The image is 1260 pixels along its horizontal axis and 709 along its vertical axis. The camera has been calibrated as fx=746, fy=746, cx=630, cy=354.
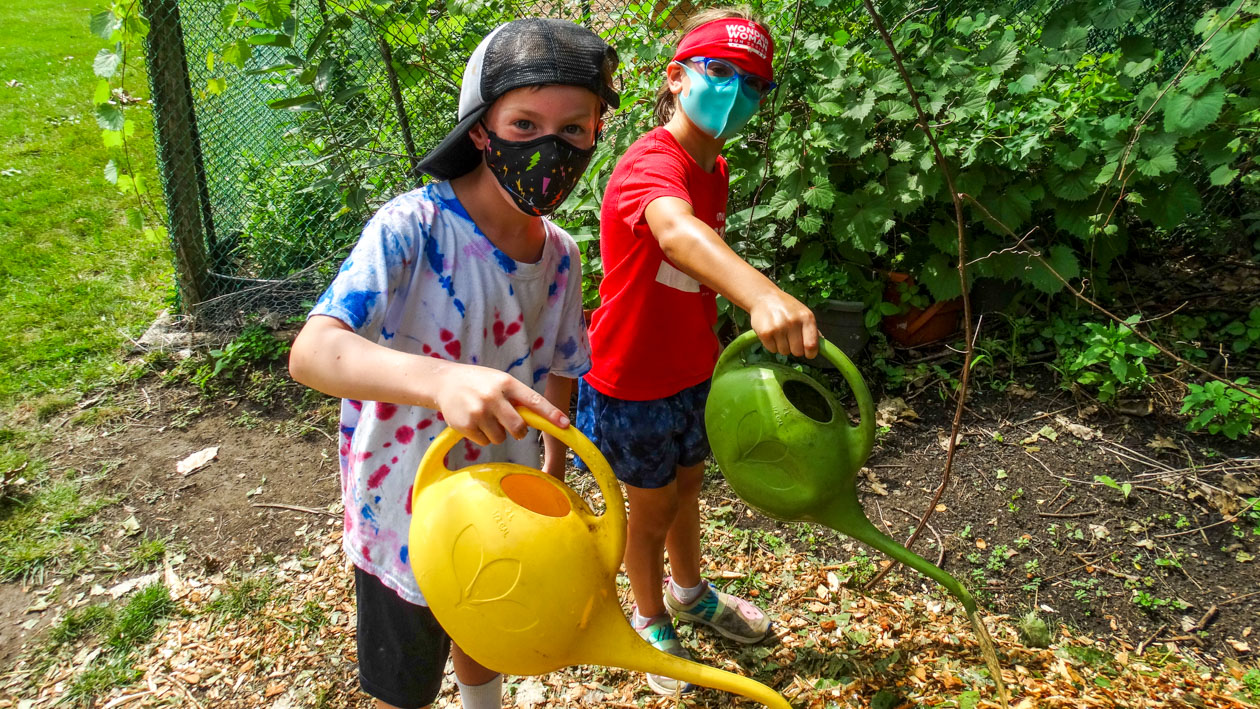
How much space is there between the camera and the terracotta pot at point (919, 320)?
127 inches

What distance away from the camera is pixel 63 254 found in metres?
4.42

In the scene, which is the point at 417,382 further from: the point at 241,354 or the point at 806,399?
the point at 241,354

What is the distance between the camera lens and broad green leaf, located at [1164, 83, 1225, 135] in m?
2.59

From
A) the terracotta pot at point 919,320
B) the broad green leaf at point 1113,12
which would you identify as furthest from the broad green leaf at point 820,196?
the broad green leaf at point 1113,12

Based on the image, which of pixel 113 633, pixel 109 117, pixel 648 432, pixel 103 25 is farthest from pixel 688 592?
pixel 103 25

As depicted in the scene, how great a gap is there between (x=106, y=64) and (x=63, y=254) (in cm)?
271

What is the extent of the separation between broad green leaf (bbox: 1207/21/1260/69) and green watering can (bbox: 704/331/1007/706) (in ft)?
7.02

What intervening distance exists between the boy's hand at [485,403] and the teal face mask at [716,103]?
3.49 feet

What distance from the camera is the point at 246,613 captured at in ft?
7.57

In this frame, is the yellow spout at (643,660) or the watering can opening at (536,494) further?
the watering can opening at (536,494)

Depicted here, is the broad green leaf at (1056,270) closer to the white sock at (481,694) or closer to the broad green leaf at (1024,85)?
the broad green leaf at (1024,85)

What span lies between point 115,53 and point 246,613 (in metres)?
1.83

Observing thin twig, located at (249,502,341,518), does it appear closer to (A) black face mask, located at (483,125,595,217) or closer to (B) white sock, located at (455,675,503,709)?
(B) white sock, located at (455,675,503,709)

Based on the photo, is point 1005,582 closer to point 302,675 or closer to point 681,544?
point 681,544
